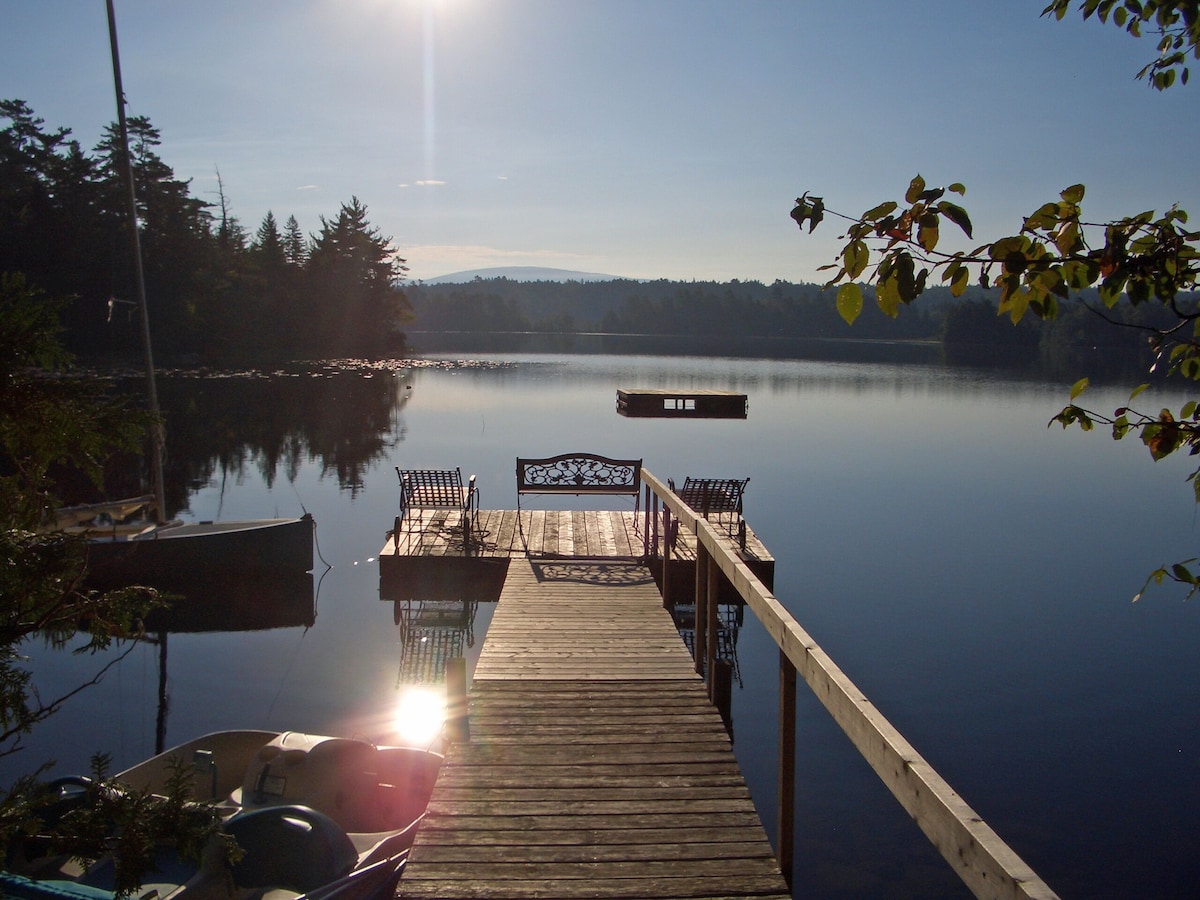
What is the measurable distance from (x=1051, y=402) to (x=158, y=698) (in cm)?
4243

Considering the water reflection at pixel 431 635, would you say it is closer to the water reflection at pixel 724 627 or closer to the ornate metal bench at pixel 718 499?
the water reflection at pixel 724 627

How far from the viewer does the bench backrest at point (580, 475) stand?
14.0m

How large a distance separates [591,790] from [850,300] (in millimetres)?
3113

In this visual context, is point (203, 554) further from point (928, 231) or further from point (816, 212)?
point (928, 231)

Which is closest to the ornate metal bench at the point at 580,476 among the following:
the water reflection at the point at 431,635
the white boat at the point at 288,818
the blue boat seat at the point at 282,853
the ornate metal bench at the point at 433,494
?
the ornate metal bench at the point at 433,494

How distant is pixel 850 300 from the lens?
2182mm

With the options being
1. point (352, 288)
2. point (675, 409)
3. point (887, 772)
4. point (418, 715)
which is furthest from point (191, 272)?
point (887, 772)

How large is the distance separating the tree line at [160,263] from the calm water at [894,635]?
76.8ft

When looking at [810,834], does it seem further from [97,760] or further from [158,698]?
[158,698]

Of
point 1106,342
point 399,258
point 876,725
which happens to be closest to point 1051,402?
point 876,725

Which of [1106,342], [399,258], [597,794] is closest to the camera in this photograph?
[597,794]

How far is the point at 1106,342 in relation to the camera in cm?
10575

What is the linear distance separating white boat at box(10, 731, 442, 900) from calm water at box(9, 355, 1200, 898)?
2515 millimetres

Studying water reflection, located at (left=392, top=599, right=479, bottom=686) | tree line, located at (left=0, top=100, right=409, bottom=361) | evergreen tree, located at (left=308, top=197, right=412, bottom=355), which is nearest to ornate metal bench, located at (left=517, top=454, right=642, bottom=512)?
water reflection, located at (left=392, top=599, right=479, bottom=686)
